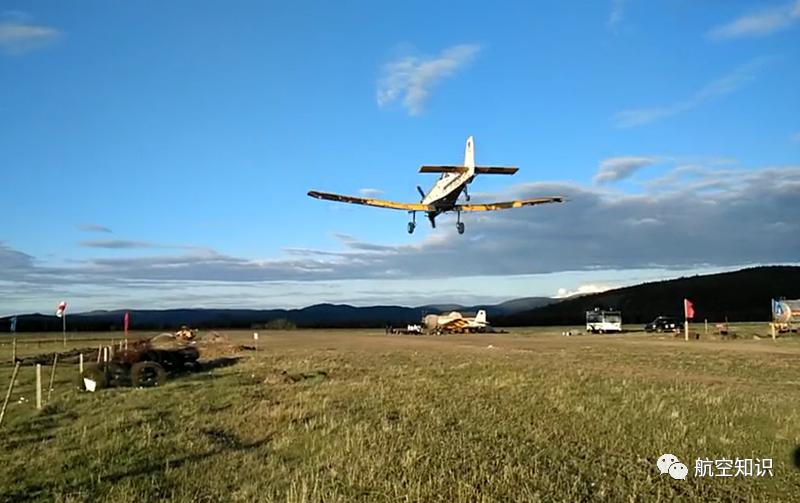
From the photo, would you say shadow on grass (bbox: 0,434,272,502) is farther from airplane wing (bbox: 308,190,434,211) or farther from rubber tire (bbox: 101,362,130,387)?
airplane wing (bbox: 308,190,434,211)

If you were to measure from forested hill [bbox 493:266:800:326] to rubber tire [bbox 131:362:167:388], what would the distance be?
10714 centimetres

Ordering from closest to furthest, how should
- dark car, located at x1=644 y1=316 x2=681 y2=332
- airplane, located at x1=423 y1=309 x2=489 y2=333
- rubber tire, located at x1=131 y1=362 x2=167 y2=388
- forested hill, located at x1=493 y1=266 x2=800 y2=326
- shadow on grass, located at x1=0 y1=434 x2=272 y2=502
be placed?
1. shadow on grass, located at x1=0 y1=434 x2=272 y2=502
2. rubber tire, located at x1=131 y1=362 x2=167 y2=388
3. dark car, located at x1=644 y1=316 x2=681 y2=332
4. airplane, located at x1=423 y1=309 x2=489 y2=333
5. forested hill, located at x1=493 y1=266 x2=800 y2=326

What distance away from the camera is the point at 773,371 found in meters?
29.1

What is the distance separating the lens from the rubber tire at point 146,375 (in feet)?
89.0

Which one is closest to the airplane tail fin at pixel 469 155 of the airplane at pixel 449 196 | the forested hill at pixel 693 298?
the airplane at pixel 449 196

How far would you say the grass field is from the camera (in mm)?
11102

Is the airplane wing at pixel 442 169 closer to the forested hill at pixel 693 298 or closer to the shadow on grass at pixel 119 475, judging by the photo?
the shadow on grass at pixel 119 475

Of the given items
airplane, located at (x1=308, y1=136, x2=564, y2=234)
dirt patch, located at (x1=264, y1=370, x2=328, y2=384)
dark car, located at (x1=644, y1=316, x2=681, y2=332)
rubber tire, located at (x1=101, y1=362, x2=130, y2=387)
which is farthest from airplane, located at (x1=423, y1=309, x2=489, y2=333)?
rubber tire, located at (x1=101, y1=362, x2=130, y2=387)

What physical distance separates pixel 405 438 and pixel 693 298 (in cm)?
15558

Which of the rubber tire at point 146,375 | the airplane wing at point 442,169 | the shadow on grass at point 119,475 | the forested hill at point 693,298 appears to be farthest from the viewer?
the forested hill at point 693,298

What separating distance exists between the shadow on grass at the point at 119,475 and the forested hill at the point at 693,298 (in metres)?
119

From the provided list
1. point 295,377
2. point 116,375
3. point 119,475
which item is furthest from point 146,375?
point 119,475

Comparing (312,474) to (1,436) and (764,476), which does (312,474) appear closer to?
(764,476)

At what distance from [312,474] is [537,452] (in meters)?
3.87
